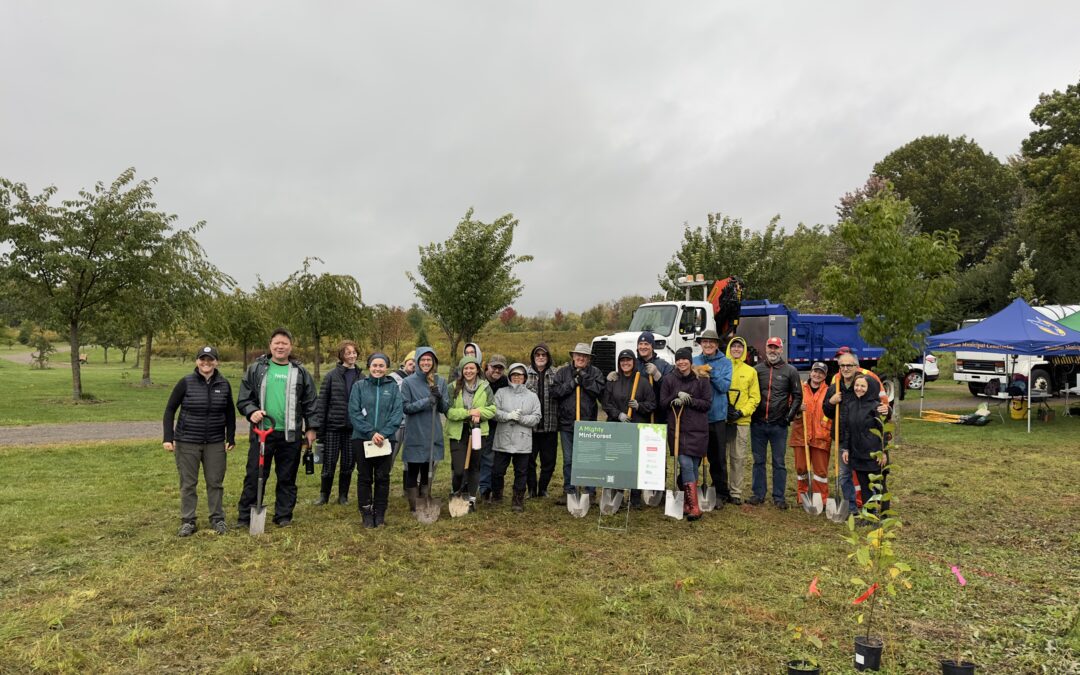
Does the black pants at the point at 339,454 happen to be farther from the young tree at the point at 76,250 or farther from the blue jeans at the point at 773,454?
the young tree at the point at 76,250

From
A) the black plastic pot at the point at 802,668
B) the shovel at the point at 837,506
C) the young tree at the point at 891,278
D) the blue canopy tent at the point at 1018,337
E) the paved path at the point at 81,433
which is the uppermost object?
the young tree at the point at 891,278

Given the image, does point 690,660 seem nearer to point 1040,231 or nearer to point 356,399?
point 356,399

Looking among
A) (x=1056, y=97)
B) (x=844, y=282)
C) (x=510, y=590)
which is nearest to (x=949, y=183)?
(x=1056, y=97)

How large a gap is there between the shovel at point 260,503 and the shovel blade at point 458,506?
1859 millimetres

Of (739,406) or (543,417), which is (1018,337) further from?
(543,417)

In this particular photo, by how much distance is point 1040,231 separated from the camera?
78.1ft

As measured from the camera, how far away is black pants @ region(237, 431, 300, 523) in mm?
6074

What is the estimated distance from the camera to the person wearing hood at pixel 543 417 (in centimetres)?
Result: 713

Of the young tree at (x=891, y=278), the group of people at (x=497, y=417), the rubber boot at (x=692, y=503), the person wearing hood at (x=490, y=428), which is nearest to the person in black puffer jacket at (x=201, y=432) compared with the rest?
the group of people at (x=497, y=417)

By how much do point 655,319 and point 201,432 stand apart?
35.4 ft

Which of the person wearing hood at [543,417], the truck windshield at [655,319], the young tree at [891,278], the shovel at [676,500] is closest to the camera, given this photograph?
the shovel at [676,500]

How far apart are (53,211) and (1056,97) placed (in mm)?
35372

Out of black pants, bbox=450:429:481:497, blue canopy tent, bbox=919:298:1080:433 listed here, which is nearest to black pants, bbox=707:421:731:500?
black pants, bbox=450:429:481:497

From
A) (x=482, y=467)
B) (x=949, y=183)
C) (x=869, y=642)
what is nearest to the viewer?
(x=869, y=642)
